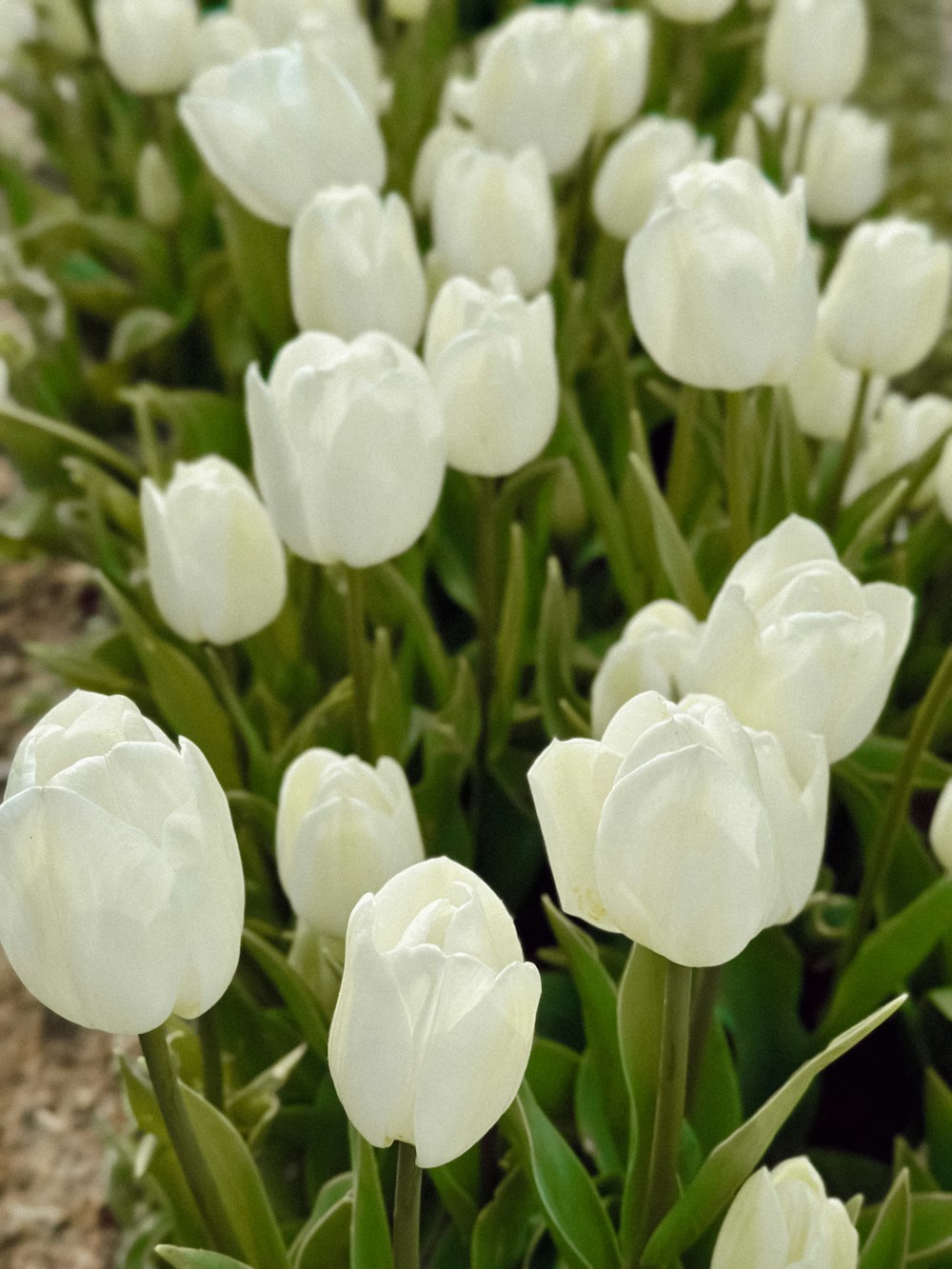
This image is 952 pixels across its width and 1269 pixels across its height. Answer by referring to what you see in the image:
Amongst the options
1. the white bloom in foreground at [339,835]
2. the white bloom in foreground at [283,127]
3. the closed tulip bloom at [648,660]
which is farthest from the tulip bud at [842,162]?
the white bloom in foreground at [339,835]

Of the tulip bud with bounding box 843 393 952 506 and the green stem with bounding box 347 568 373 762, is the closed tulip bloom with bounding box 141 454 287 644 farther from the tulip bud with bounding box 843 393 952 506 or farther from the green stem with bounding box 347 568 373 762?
the tulip bud with bounding box 843 393 952 506

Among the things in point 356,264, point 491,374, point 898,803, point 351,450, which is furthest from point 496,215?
point 898,803

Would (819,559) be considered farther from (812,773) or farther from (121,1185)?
(121,1185)

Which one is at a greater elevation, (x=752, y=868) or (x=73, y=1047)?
(x=752, y=868)

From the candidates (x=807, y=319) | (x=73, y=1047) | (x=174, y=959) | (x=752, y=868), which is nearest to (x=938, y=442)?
(x=807, y=319)

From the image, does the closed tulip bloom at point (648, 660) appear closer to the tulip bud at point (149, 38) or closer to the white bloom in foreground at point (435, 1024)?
the white bloom in foreground at point (435, 1024)
